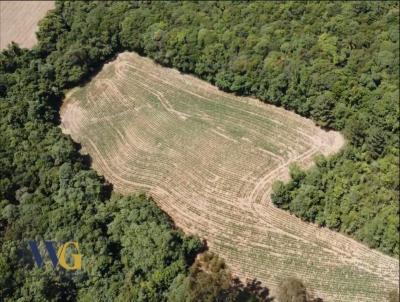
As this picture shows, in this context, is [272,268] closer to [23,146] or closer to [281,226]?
[281,226]

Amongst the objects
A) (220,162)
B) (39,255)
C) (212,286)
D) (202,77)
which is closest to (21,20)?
(202,77)

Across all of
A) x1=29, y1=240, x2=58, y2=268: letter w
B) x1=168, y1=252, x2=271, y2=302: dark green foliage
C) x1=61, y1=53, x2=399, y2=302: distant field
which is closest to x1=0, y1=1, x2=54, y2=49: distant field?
x1=61, y1=53, x2=399, y2=302: distant field

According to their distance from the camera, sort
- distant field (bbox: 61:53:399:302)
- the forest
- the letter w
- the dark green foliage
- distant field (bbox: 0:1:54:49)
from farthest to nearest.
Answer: distant field (bbox: 0:1:54:49) < distant field (bbox: 61:53:399:302) < the forest < the letter w < the dark green foliage

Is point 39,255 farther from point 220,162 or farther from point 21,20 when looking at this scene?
point 21,20

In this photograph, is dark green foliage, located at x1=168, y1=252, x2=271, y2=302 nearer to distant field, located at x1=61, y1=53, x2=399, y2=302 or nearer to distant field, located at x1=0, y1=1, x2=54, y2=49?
distant field, located at x1=61, y1=53, x2=399, y2=302

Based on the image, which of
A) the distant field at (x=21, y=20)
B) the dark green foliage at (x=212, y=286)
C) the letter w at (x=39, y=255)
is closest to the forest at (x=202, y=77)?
the dark green foliage at (x=212, y=286)

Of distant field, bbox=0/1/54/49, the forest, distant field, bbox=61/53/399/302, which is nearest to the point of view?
the forest

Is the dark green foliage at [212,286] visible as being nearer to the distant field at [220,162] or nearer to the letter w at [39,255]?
the distant field at [220,162]
